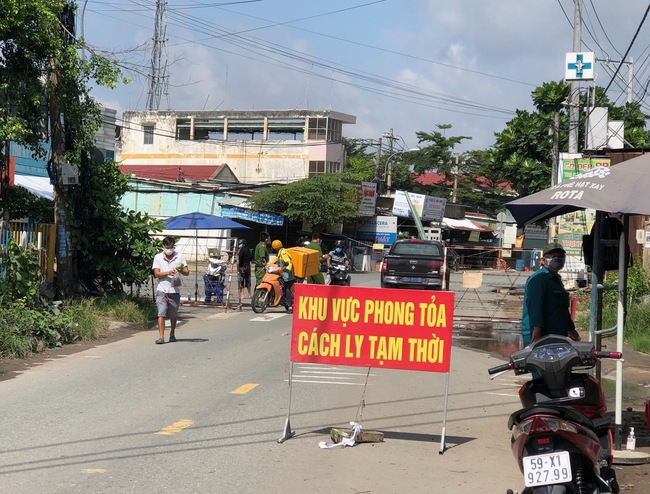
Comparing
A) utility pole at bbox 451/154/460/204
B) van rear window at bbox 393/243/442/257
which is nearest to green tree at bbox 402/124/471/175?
utility pole at bbox 451/154/460/204

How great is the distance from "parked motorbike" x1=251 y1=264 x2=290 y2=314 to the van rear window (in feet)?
26.1

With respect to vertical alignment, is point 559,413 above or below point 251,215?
below

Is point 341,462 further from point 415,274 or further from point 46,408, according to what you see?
point 415,274

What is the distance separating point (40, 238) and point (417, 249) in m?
14.8

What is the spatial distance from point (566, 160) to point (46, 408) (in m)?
17.3

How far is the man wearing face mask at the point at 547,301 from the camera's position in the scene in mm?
7707

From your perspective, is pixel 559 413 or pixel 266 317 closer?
pixel 559 413

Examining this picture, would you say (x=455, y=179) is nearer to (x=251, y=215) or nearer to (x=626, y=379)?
(x=251, y=215)

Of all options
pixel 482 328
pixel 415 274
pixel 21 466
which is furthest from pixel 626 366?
pixel 415 274

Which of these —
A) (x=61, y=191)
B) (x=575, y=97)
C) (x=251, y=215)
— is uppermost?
(x=575, y=97)

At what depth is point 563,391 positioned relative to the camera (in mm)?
5480

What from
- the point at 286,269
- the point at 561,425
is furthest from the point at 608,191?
the point at 286,269

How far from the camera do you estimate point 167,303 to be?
564 inches

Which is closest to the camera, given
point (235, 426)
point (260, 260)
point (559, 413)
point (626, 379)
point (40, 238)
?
point (559, 413)
